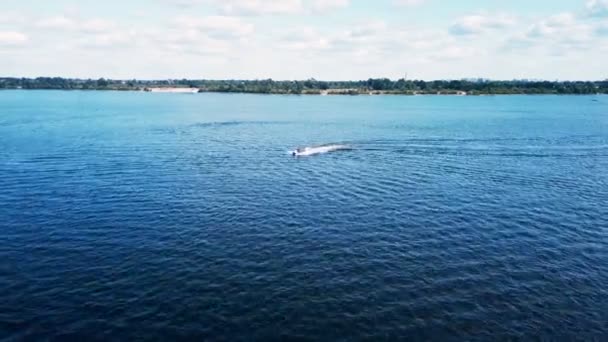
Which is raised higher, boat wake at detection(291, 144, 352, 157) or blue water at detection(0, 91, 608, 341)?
boat wake at detection(291, 144, 352, 157)

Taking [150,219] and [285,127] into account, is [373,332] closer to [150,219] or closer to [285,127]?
[150,219]

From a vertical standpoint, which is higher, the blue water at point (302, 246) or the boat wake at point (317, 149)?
the boat wake at point (317, 149)

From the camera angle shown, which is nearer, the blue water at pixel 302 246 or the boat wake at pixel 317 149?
the blue water at pixel 302 246

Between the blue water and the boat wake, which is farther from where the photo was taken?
the boat wake

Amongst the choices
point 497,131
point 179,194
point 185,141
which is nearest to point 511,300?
point 179,194

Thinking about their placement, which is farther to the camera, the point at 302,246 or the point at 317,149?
the point at 317,149
